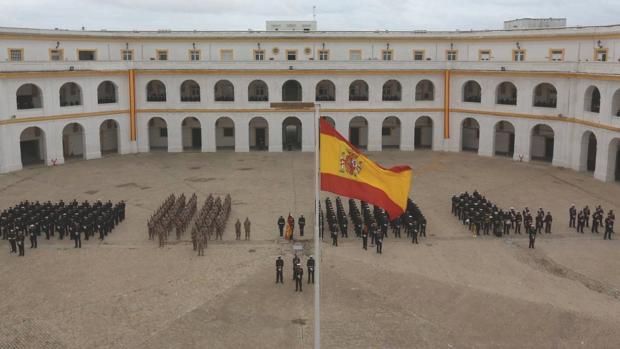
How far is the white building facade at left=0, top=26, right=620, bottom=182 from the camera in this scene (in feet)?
A: 149

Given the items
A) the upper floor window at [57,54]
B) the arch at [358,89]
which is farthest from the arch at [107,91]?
the arch at [358,89]

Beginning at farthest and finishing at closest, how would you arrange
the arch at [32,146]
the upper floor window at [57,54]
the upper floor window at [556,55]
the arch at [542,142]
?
the upper floor window at [57,54]
the arch at [542,142]
the upper floor window at [556,55]
the arch at [32,146]

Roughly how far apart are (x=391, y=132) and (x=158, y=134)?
71.7ft

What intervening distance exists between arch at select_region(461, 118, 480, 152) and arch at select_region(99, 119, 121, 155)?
103 feet

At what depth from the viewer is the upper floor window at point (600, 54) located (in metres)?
46.4

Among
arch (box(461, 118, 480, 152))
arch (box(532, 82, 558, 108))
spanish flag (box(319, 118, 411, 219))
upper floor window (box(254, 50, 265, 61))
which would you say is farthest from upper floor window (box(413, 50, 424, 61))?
spanish flag (box(319, 118, 411, 219))

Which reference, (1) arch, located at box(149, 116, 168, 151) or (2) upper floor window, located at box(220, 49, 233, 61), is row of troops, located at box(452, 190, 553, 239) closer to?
(2) upper floor window, located at box(220, 49, 233, 61)

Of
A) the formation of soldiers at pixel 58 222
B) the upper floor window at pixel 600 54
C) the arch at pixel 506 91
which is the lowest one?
the formation of soldiers at pixel 58 222

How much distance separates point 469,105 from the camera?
5138 centimetres

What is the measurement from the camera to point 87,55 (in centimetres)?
5344

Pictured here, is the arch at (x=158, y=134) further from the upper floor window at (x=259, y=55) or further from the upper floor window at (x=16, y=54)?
the upper floor window at (x=16, y=54)

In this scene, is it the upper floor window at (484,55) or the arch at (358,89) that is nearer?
the upper floor window at (484,55)

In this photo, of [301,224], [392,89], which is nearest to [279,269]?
[301,224]

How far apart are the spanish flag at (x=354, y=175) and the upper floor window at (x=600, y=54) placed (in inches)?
1515
